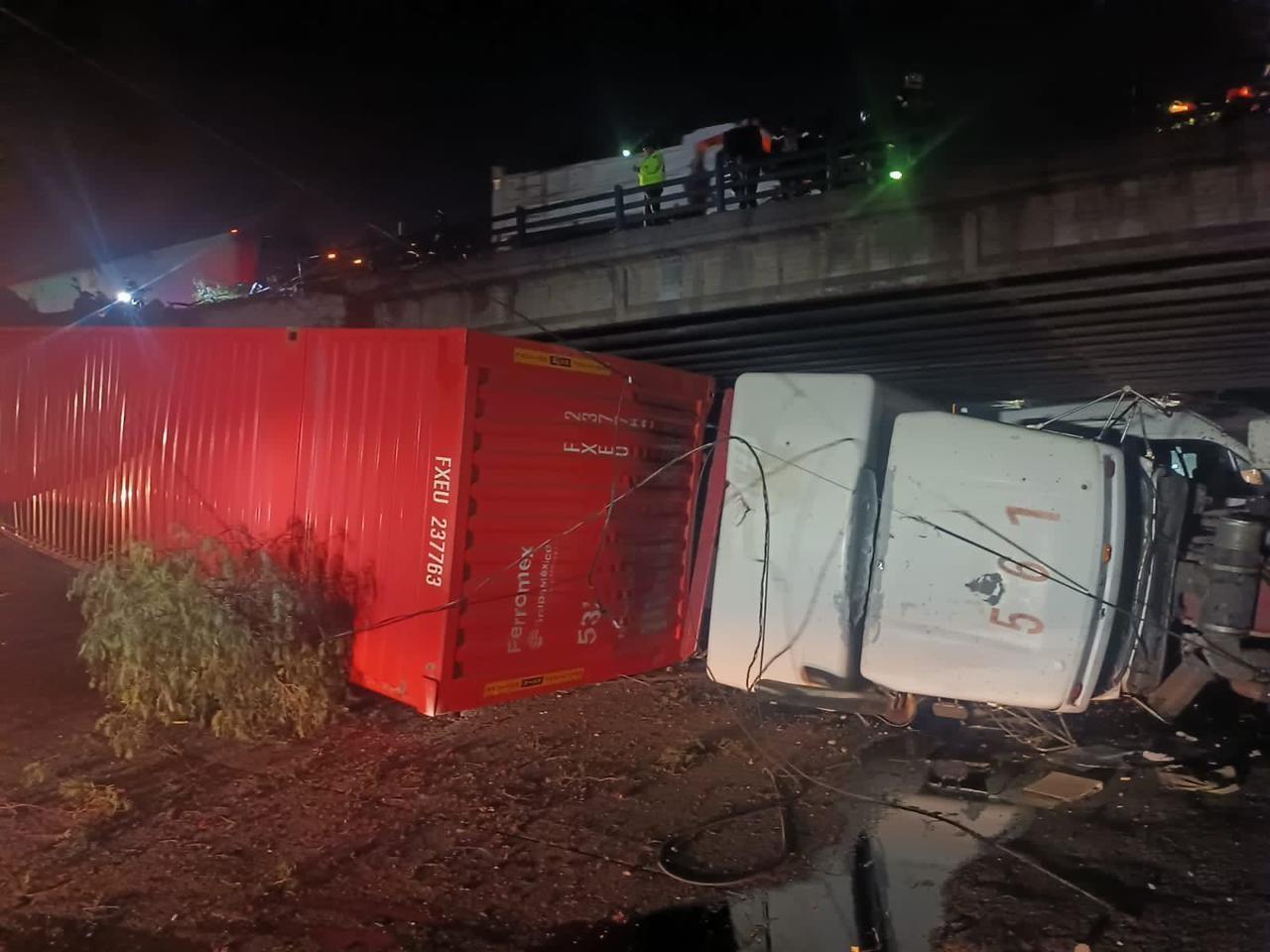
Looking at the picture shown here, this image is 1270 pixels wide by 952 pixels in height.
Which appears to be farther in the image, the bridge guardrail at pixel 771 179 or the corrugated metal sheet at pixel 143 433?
the bridge guardrail at pixel 771 179

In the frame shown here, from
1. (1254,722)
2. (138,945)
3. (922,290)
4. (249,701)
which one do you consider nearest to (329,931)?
(138,945)

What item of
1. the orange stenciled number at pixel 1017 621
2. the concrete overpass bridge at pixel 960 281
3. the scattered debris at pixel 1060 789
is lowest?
the scattered debris at pixel 1060 789

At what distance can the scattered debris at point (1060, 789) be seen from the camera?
16.0ft

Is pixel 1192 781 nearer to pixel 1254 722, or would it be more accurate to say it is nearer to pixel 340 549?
pixel 1254 722

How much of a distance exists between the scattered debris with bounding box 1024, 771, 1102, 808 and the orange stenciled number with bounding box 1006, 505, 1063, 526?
1.58 meters

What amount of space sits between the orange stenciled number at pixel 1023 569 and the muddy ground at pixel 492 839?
1.27 m

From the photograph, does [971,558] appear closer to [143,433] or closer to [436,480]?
[436,480]

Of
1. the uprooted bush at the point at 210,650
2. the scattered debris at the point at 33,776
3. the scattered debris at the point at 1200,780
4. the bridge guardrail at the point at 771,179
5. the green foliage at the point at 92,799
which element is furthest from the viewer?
the bridge guardrail at the point at 771,179

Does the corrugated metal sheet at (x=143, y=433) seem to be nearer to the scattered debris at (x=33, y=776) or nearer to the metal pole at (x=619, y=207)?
the scattered debris at (x=33, y=776)

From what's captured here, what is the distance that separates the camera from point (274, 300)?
1686 cm

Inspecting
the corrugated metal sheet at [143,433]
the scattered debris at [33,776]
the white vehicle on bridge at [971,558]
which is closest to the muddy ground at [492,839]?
the scattered debris at [33,776]

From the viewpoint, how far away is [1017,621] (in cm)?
561

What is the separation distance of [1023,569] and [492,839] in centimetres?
368

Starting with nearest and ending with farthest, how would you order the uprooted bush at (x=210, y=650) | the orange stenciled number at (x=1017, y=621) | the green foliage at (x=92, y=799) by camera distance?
the green foliage at (x=92, y=799) → the uprooted bush at (x=210, y=650) → the orange stenciled number at (x=1017, y=621)
